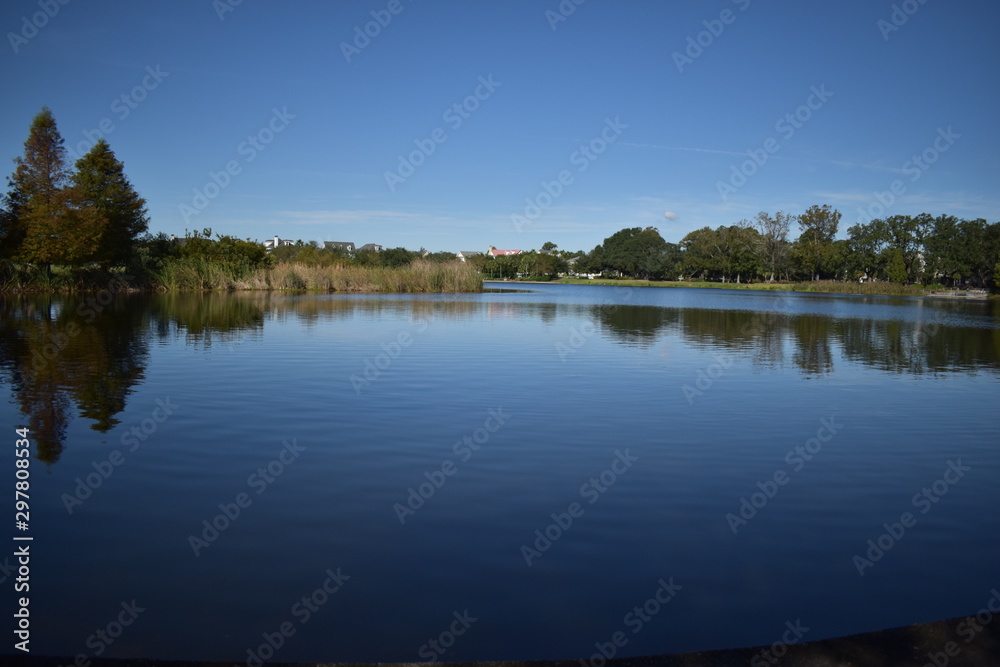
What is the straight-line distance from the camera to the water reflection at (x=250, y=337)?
33.3ft

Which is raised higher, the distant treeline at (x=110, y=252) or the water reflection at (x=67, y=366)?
the distant treeline at (x=110, y=252)

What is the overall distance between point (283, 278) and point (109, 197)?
13081 millimetres

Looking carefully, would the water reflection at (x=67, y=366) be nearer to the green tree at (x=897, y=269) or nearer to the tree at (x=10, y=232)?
the tree at (x=10, y=232)

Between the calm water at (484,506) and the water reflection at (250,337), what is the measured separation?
175mm

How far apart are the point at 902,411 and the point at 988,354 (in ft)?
36.0

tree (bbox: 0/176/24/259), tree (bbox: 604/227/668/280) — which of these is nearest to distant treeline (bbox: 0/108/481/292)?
tree (bbox: 0/176/24/259)

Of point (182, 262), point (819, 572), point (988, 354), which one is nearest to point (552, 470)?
point (819, 572)

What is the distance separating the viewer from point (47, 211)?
38.2 meters

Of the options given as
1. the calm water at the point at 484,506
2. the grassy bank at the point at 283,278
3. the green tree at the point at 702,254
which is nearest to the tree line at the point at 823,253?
the green tree at the point at 702,254

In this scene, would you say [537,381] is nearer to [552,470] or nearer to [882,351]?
[552,470]

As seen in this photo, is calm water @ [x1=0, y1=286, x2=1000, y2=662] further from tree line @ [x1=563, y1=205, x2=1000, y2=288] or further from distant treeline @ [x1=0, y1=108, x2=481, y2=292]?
tree line @ [x1=563, y1=205, x2=1000, y2=288]

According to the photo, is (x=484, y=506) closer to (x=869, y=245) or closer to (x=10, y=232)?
(x=10, y=232)

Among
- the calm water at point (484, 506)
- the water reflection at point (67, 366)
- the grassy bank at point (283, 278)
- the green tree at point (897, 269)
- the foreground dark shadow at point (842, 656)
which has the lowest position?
the calm water at point (484, 506)

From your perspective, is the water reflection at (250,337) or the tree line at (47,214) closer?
the water reflection at (250,337)
